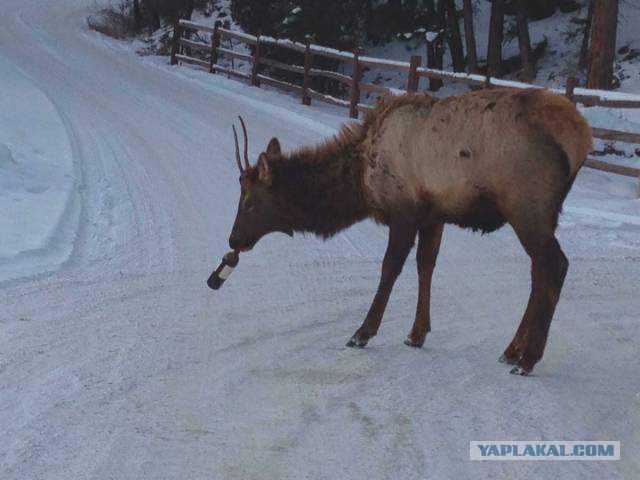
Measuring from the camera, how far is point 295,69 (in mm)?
22250

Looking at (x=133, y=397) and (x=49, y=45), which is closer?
(x=133, y=397)

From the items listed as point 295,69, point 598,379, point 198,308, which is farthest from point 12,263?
point 295,69

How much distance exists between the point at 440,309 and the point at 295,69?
15.4 meters

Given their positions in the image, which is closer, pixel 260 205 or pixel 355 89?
pixel 260 205

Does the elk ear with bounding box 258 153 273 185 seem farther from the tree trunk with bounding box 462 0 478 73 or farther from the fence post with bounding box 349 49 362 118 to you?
the tree trunk with bounding box 462 0 478 73

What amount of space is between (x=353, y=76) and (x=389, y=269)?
14.1 metres

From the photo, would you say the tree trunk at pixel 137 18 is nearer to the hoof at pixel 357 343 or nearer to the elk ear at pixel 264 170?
the elk ear at pixel 264 170

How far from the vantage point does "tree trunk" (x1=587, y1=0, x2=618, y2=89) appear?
684 inches

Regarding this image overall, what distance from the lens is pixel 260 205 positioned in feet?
23.1

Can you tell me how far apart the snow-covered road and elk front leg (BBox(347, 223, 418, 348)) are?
0.12 m

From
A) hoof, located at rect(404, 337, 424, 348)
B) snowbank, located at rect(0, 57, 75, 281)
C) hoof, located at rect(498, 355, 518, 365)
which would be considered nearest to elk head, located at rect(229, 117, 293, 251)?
hoof, located at rect(404, 337, 424, 348)

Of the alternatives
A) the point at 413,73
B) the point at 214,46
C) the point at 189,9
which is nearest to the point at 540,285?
the point at 413,73

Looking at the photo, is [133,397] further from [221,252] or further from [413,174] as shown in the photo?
[221,252]

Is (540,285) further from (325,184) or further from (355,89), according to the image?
(355,89)
